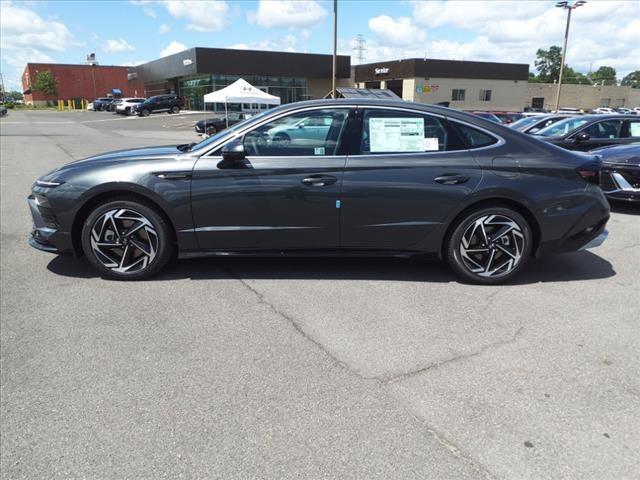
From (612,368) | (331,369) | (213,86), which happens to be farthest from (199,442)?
(213,86)

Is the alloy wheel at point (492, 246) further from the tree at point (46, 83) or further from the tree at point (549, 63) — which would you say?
the tree at point (549, 63)

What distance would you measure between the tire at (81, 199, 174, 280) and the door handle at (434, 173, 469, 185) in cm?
243

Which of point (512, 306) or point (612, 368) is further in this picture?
point (512, 306)

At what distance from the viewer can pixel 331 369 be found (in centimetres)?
299

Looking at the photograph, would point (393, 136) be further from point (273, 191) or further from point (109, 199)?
point (109, 199)

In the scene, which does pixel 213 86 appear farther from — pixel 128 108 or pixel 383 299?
pixel 383 299

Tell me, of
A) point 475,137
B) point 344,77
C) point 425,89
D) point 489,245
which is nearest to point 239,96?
point 475,137

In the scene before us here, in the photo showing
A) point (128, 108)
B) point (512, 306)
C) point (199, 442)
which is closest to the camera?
point (199, 442)

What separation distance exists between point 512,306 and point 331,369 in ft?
5.96

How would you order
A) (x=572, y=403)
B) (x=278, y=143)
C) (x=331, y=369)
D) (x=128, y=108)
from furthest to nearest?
(x=128, y=108), (x=278, y=143), (x=331, y=369), (x=572, y=403)

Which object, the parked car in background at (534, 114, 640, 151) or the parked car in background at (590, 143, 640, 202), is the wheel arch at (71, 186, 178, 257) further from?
the parked car in background at (534, 114, 640, 151)

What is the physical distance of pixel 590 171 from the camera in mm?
4367

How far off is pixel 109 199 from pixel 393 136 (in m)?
2.56

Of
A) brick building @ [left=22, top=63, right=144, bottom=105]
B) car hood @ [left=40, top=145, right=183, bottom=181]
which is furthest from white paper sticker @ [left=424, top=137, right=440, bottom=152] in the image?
brick building @ [left=22, top=63, right=144, bottom=105]
